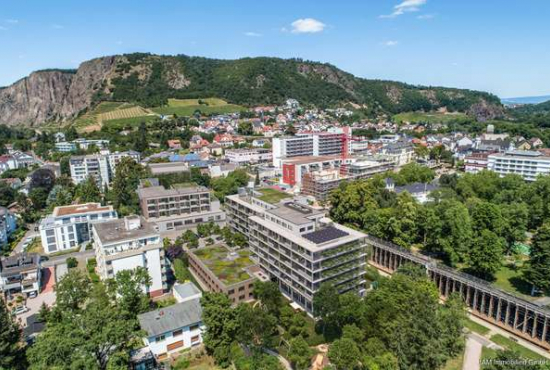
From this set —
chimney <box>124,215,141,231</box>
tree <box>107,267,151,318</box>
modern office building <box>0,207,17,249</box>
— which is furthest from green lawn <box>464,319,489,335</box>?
modern office building <box>0,207,17,249</box>

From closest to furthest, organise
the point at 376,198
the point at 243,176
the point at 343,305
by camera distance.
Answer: the point at 343,305 < the point at 376,198 < the point at 243,176

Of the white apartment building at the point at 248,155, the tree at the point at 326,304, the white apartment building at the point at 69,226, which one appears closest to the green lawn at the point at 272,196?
the tree at the point at 326,304

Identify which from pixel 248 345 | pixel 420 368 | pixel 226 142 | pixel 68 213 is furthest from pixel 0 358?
pixel 226 142

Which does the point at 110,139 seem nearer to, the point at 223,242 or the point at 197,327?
the point at 223,242

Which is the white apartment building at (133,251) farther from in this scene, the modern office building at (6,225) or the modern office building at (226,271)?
the modern office building at (6,225)

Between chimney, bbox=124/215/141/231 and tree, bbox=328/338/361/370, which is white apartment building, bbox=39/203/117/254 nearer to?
chimney, bbox=124/215/141/231
